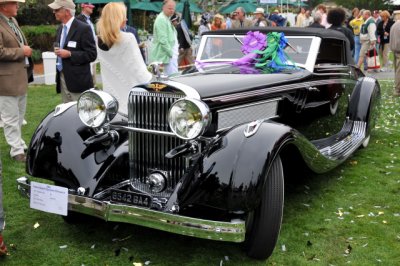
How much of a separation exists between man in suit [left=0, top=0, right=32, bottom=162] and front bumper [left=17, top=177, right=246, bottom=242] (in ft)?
8.21

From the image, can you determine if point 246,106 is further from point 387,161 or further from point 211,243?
point 387,161

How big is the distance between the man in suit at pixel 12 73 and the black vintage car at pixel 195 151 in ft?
5.03

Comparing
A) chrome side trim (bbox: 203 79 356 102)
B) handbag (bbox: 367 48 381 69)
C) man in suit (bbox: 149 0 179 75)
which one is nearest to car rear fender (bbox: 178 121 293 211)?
chrome side trim (bbox: 203 79 356 102)

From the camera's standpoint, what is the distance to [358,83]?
19.4ft

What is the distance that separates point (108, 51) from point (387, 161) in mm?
3520

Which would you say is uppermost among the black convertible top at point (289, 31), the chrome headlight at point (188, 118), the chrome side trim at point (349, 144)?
the black convertible top at point (289, 31)

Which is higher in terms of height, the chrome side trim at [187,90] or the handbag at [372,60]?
the chrome side trim at [187,90]

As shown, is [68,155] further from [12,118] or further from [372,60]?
[372,60]

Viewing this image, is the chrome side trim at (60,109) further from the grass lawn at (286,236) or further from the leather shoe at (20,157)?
the leather shoe at (20,157)

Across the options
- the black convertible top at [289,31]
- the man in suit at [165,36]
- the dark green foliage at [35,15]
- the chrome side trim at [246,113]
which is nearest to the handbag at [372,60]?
the man in suit at [165,36]

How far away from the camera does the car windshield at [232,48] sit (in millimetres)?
4910

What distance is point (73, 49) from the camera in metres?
5.51

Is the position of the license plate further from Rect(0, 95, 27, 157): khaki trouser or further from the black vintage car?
Rect(0, 95, 27, 157): khaki trouser

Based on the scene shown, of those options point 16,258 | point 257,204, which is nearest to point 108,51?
point 16,258
